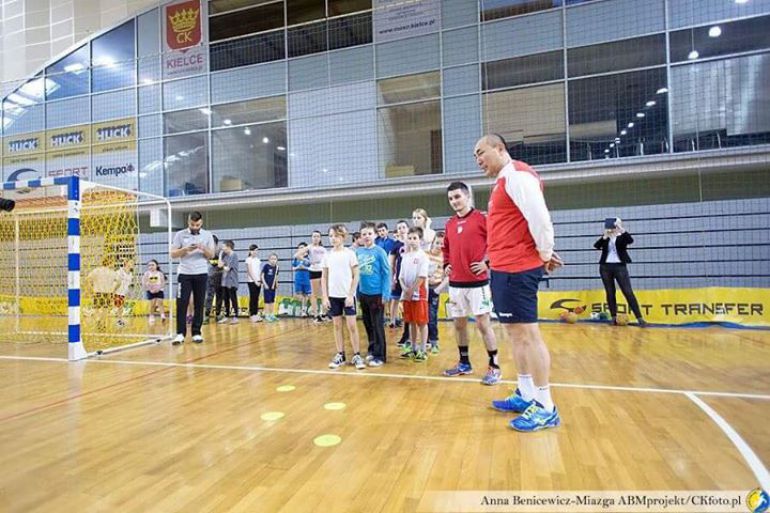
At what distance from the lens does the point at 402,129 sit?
34.3 ft

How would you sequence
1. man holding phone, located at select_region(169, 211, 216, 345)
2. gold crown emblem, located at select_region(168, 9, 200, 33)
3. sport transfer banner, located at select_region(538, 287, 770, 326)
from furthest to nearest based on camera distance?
gold crown emblem, located at select_region(168, 9, 200, 33) < sport transfer banner, located at select_region(538, 287, 770, 326) < man holding phone, located at select_region(169, 211, 216, 345)

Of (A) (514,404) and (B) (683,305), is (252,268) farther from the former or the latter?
(B) (683,305)

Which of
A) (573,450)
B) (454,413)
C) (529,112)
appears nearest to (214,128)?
(529,112)

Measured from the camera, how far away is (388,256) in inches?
246

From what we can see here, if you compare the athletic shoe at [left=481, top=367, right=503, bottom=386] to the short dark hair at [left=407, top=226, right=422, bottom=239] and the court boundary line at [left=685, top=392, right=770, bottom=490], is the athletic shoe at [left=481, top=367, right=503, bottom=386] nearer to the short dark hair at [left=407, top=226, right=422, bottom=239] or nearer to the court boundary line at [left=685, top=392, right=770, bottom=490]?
the court boundary line at [left=685, top=392, right=770, bottom=490]

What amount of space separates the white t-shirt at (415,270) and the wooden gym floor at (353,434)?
2.45ft

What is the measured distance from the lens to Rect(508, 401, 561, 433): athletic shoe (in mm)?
2549

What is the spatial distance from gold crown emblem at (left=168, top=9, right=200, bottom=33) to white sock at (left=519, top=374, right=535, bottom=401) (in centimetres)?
1347

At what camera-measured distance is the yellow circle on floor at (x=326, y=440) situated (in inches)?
95.7

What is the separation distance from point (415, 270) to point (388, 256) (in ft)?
5.71

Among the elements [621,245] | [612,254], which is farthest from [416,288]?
[621,245]

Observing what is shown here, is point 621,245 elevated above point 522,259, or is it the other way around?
point 621,245

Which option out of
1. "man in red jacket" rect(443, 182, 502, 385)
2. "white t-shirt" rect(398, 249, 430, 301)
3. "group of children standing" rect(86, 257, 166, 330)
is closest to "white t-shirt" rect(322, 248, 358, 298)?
"white t-shirt" rect(398, 249, 430, 301)

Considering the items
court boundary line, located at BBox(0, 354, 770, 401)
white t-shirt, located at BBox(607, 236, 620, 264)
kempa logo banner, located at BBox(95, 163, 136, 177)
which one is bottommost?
court boundary line, located at BBox(0, 354, 770, 401)
